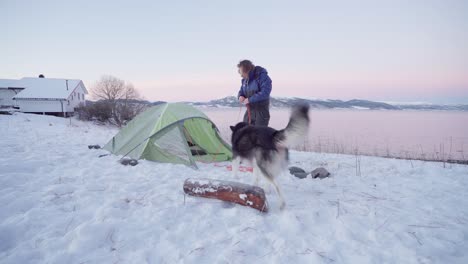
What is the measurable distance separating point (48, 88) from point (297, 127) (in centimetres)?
3688

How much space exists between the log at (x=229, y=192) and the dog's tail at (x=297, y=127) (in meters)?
0.73

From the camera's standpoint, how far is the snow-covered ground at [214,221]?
Result: 1.97 m

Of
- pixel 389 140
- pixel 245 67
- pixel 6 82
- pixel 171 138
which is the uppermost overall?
pixel 6 82

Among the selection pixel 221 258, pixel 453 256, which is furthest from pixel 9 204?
pixel 453 256

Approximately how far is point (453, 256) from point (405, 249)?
0.38 m

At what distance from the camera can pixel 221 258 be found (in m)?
1.93

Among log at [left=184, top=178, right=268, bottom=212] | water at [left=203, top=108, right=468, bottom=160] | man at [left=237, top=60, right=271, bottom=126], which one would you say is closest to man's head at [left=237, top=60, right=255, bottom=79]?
man at [left=237, top=60, right=271, bottom=126]

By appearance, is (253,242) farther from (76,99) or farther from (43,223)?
(76,99)

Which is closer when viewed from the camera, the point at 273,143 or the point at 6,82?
the point at 273,143

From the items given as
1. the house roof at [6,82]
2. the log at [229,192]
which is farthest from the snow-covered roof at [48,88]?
the log at [229,192]

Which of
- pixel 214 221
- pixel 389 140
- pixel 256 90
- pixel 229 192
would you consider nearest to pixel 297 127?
pixel 229 192

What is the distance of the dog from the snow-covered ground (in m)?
0.46

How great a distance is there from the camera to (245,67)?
4.65 m

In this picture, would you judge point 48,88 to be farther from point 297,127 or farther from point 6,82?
point 297,127
